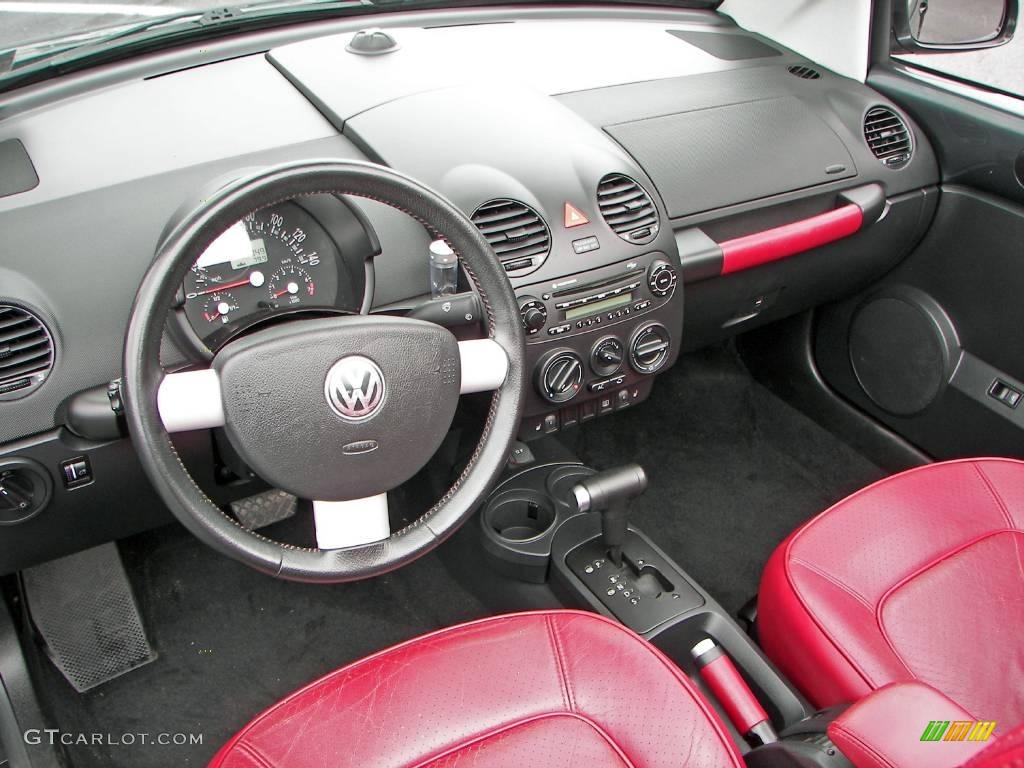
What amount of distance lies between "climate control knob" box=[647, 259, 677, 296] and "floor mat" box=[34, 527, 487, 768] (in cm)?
89

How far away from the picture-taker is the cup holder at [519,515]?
5.99 ft

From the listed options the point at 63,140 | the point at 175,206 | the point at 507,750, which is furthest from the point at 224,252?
the point at 507,750

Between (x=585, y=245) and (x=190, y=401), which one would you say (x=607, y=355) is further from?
(x=190, y=401)

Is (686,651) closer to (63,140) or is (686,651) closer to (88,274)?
(88,274)

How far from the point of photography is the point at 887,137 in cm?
203

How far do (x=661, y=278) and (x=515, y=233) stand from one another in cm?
30

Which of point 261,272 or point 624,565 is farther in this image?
point 624,565

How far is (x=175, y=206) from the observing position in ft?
4.57

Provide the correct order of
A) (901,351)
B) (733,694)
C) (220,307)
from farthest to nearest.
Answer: (901,351), (733,694), (220,307)

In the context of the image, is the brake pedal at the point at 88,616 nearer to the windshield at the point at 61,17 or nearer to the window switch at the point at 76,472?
the window switch at the point at 76,472

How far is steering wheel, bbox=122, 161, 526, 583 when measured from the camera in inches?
38.6

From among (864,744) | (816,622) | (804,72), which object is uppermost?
(804,72)

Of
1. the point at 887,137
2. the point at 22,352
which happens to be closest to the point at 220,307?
the point at 22,352

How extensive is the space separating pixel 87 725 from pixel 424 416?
1239mm
